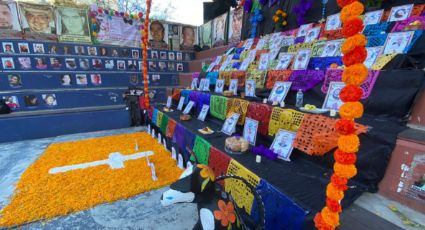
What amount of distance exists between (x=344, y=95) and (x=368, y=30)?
1.66 metres

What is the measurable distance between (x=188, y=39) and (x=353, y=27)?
5964mm

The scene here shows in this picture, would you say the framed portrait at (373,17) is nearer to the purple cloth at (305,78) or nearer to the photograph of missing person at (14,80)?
the purple cloth at (305,78)

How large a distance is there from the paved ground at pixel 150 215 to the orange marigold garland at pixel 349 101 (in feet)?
0.94

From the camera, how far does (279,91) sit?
6.21ft

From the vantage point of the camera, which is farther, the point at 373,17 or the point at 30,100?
the point at 30,100

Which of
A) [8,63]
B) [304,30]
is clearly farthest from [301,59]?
[8,63]

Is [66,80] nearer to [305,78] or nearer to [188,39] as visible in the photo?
[188,39]

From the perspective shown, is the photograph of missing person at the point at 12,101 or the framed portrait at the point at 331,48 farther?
the photograph of missing person at the point at 12,101

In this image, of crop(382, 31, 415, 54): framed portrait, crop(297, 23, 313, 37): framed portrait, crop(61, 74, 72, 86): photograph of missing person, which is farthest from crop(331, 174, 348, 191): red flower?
crop(61, 74, 72, 86): photograph of missing person

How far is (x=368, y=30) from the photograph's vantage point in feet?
5.91

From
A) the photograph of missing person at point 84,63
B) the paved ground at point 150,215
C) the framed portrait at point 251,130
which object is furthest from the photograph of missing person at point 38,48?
the framed portrait at point 251,130

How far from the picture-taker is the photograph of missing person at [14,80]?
407cm

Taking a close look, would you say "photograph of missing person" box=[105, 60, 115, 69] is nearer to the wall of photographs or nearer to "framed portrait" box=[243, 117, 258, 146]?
the wall of photographs

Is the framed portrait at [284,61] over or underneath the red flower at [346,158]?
over
